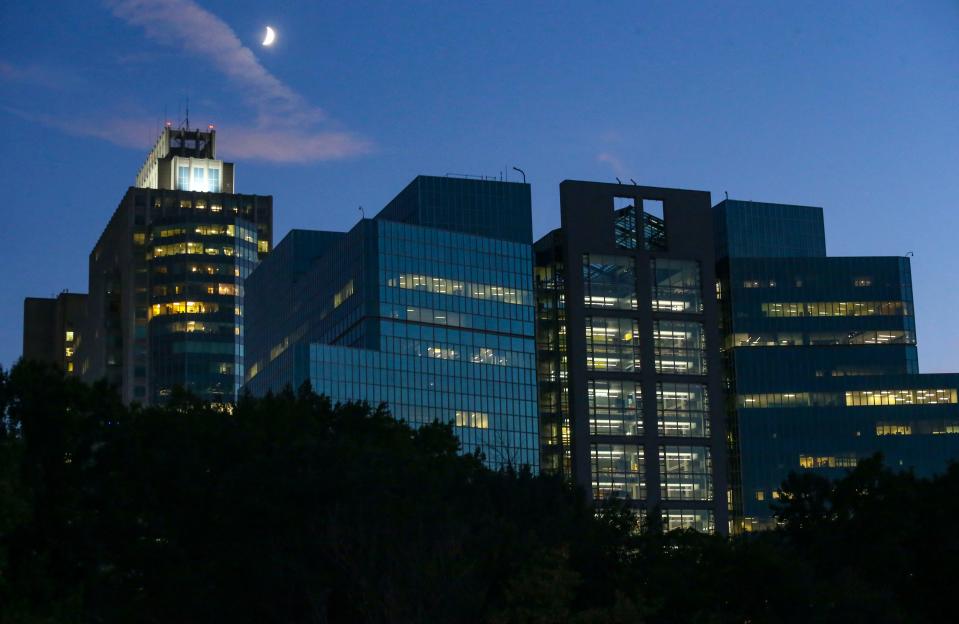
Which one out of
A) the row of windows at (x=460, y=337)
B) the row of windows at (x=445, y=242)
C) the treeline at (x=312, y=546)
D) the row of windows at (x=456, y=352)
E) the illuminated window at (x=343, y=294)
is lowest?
the treeline at (x=312, y=546)

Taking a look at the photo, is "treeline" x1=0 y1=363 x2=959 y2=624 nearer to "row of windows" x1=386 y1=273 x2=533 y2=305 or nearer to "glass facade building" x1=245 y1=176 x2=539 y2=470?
"glass facade building" x1=245 y1=176 x2=539 y2=470

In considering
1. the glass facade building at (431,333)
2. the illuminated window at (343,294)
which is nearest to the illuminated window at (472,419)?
the glass facade building at (431,333)

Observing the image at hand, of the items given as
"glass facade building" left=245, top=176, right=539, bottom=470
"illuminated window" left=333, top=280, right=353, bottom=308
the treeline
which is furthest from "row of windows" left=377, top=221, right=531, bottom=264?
the treeline

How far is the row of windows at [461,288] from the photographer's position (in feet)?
617

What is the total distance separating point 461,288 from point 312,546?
112574 millimetres

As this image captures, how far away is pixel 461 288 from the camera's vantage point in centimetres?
19175

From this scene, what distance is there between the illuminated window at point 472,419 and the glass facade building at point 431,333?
120 mm

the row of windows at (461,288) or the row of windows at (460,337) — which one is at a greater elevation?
the row of windows at (461,288)

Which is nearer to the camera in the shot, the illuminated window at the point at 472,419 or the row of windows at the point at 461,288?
the row of windows at the point at 461,288

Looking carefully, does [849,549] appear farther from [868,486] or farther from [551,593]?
[551,593]

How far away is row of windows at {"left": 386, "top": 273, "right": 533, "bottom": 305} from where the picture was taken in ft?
617

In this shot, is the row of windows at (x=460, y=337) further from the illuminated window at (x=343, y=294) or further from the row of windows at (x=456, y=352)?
the illuminated window at (x=343, y=294)

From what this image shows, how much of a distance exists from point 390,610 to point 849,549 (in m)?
35.9

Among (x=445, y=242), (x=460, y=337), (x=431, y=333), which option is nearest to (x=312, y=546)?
(x=431, y=333)
